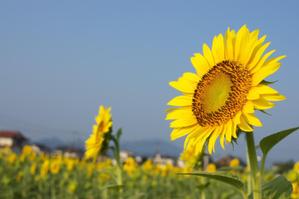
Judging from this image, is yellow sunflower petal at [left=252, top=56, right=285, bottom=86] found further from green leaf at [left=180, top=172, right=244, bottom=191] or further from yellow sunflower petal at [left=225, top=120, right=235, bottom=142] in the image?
green leaf at [left=180, top=172, right=244, bottom=191]

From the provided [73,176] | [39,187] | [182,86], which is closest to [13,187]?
[39,187]

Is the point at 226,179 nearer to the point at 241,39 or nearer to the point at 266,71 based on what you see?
the point at 266,71

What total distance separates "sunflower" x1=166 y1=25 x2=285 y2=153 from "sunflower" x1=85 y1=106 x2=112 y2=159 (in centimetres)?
162

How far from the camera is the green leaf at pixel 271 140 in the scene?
164 cm

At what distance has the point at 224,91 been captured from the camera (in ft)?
6.26

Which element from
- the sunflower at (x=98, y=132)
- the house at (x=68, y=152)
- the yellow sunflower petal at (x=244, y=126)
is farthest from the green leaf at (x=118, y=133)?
the house at (x=68, y=152)

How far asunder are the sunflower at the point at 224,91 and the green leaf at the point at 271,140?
69 millimetres

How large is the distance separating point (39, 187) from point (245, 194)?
24.4 feet

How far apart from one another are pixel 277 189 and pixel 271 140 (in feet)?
0.64

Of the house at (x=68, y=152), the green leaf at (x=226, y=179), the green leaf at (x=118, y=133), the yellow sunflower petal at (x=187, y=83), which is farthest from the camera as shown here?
the house at (x=68, y=152)

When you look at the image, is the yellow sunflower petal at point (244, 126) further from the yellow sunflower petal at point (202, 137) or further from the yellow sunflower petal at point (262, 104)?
the yellow sunflower petal at point (202, 137)

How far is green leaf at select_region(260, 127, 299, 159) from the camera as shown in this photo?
5.39ft

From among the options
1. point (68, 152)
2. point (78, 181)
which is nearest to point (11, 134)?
point (68, 152)

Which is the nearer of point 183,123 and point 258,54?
point 258,54
